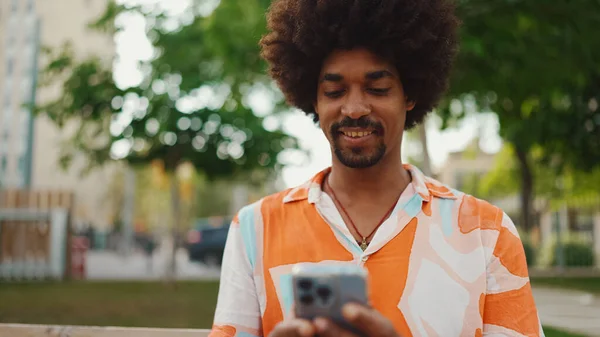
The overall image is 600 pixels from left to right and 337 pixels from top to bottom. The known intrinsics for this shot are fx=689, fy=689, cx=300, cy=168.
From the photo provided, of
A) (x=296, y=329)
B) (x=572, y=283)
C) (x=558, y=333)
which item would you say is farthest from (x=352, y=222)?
(x=572, y=283)

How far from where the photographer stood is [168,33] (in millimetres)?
11688

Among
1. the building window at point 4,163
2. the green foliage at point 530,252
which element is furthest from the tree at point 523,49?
the building window at point 4,163

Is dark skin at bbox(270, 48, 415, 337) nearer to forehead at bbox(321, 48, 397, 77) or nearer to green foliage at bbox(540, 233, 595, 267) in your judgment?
forehead at bbox(321, 48, 397, 77)

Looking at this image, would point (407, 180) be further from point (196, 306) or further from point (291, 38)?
point (196, 306)

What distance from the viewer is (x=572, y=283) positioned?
617 inches

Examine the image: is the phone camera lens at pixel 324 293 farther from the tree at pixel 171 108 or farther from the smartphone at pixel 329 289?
the tree at pixel 171 108


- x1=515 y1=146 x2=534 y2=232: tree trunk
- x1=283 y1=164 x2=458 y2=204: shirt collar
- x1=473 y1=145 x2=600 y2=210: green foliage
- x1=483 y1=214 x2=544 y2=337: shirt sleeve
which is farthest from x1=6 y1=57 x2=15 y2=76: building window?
x1=483 y1=214 x2=544 y2=337: shirt sleeve

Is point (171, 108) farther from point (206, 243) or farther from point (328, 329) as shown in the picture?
point (206, 243)

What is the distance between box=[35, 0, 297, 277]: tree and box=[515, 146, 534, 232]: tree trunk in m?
9.10

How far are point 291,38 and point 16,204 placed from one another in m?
15.1

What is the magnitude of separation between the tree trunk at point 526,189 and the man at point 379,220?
17.4 meters

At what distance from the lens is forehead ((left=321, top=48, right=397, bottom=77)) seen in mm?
2133

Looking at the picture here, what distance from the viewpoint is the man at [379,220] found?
1.99 m

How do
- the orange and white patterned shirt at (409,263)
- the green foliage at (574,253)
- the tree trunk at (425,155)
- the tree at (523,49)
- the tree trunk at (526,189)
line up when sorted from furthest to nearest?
the green foliage at (574,253) → the tree trunk at (526,189) → the tree trunk at (425,155) → the tree at (523,49) → the orange and white patterned shirt at (409,263)
